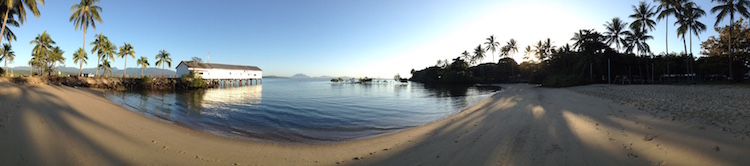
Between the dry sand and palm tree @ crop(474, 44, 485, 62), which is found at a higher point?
palm tree @ crop(474, 44, 485, 62)

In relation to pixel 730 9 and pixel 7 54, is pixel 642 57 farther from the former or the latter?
pixel 7 54

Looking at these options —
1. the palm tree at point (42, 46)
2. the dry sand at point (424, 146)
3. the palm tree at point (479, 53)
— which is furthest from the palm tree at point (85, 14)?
the palm tree at point (479, 53)

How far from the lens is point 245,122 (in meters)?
12.2

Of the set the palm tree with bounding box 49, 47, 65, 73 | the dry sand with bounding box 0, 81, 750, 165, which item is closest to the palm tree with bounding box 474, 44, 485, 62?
the dry sand with bounding box 0, 81, 750, 165

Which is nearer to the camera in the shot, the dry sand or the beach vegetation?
the dry sand

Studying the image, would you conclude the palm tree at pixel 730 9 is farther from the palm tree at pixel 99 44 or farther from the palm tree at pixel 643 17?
the palm tree at pixel 99 44

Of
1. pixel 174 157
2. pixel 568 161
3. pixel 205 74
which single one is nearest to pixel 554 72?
pixel 568 161

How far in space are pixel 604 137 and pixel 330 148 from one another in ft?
21.0

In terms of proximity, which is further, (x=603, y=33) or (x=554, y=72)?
(x=554, y=72)

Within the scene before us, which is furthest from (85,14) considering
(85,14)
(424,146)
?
(424,146)

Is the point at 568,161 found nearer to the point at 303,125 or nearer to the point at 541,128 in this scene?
the point at 541,128

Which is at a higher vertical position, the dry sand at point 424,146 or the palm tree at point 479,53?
the palm tree at point 479,53

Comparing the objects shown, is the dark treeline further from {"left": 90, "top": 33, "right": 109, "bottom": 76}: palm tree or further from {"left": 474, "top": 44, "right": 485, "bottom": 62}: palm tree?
{"left": 90, "top": 33, "right": 109, "bottom": 76}: palm tree

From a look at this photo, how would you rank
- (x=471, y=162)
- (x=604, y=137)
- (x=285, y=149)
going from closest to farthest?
1. (x=471, y=162)
2. (x=604, y=137)
3. (x=285, y=149)
